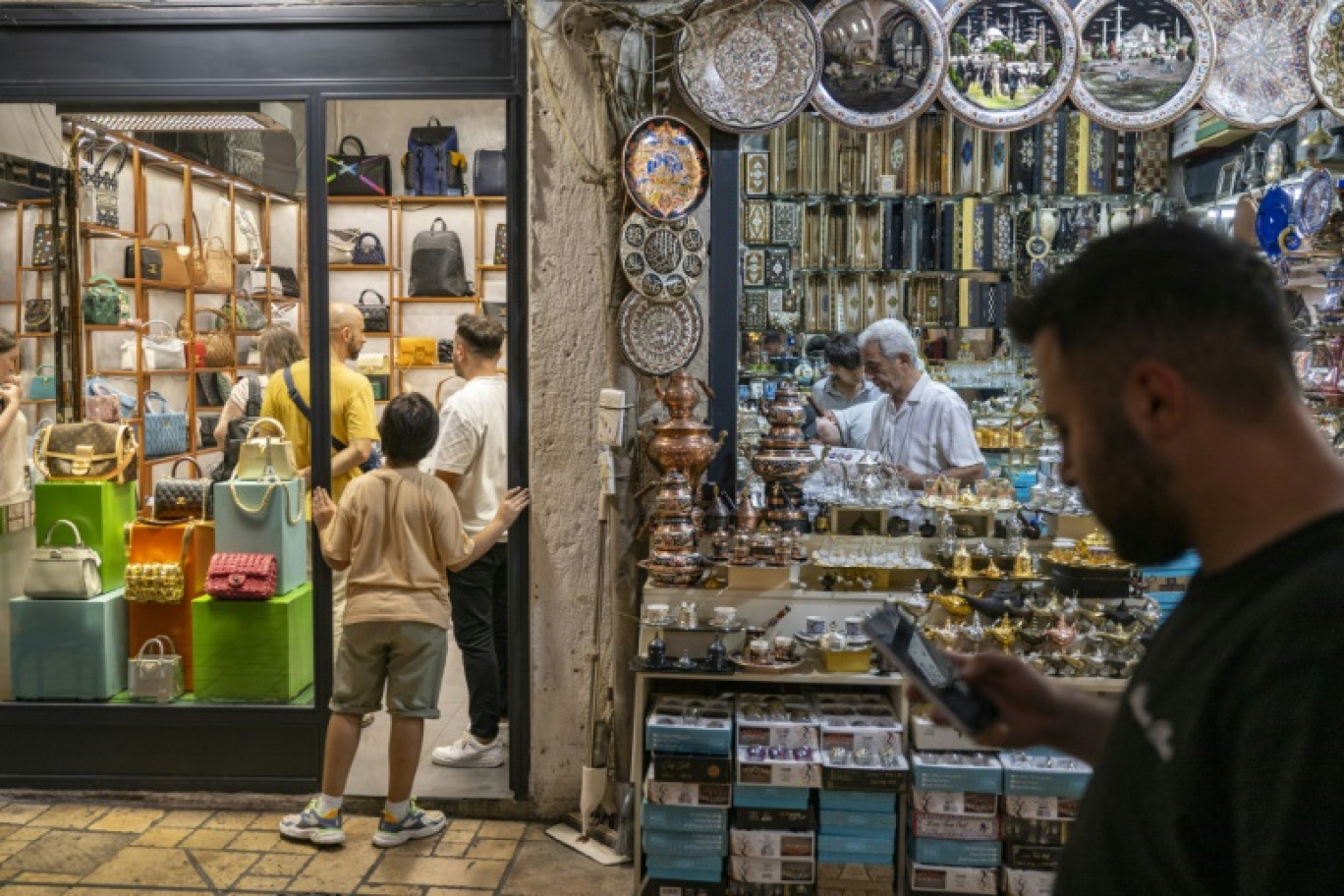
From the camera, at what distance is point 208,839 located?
4020mm

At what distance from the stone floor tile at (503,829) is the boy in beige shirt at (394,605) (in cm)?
27

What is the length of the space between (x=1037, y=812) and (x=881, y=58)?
2.40m

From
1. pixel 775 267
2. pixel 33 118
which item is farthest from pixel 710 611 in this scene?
pixel 33 118

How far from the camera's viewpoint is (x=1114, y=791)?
118cm

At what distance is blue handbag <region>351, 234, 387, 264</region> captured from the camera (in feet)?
22.9

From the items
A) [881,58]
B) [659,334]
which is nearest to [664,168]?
→ [659,334]

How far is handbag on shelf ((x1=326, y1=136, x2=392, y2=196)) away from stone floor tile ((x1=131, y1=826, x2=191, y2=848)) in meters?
3.69

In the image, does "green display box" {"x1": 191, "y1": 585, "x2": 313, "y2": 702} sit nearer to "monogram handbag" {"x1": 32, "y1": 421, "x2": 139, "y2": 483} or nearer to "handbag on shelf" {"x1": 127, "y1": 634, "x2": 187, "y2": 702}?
"handbag on shelf" {"x1": 127, "y1": 634, "x2": 187, "y2": 702}

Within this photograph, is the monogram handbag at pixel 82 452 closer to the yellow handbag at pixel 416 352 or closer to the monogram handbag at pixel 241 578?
the monogram handbag at pixel 241 578

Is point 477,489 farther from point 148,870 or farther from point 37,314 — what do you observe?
point 37,314

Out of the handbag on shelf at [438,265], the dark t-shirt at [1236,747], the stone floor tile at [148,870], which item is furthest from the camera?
the handbag on shelf at [438,265]

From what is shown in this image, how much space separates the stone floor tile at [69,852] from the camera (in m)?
3.76

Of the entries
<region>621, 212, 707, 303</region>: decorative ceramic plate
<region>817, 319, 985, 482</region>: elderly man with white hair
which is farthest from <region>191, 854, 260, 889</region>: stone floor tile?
<region>817, 319, 985, 482</region>: elderly man with white hair

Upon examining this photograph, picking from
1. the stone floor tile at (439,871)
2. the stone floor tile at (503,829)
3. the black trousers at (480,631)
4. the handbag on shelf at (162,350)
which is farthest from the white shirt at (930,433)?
the handbag on shelf at (162,350)
